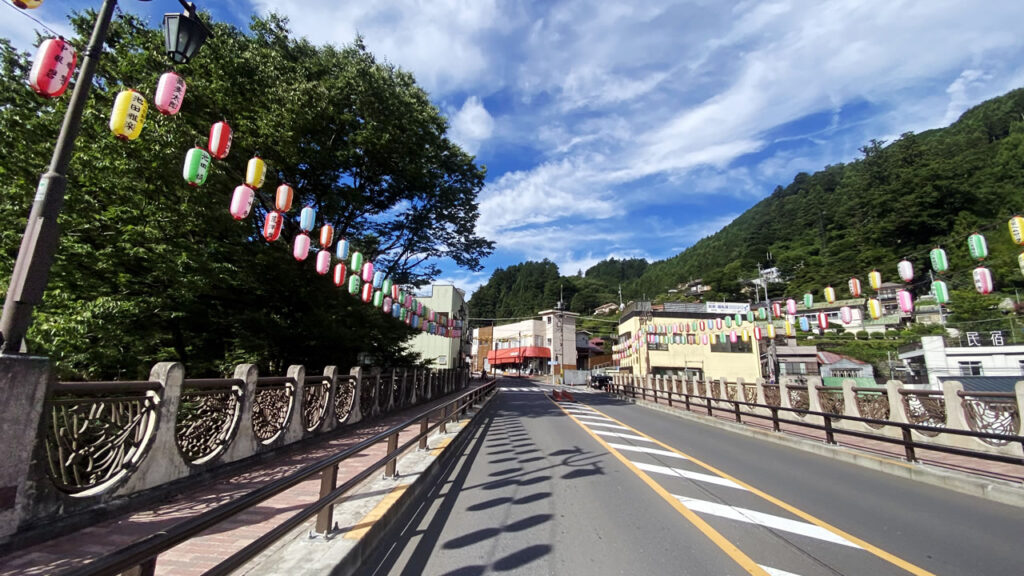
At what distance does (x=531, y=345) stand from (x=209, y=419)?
6530cm

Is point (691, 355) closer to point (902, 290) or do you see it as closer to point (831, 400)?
point (902, 290)

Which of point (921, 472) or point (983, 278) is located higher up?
point (983, 278)


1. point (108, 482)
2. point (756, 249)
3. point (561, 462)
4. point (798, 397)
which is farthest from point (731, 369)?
point (756, 249)

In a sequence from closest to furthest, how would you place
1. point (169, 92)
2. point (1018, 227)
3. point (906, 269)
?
point (169, 92), point (1018, 227), point (906, 269)

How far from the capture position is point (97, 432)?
16.0ft

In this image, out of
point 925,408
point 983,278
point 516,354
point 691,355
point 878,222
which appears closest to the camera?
point 925,408

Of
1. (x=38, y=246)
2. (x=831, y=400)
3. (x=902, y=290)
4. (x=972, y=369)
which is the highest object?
(x=902, y=290)

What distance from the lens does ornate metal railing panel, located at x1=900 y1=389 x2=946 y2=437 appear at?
9.21 m

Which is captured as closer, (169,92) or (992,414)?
(169,92)

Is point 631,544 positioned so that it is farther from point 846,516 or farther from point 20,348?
point 20,348

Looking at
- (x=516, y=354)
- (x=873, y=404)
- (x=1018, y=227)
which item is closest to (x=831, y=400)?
(x=873, y=404)

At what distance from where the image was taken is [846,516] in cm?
535

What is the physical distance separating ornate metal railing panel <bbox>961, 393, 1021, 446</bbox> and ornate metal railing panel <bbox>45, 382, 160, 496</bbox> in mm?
13097

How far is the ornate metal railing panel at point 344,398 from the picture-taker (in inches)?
434
